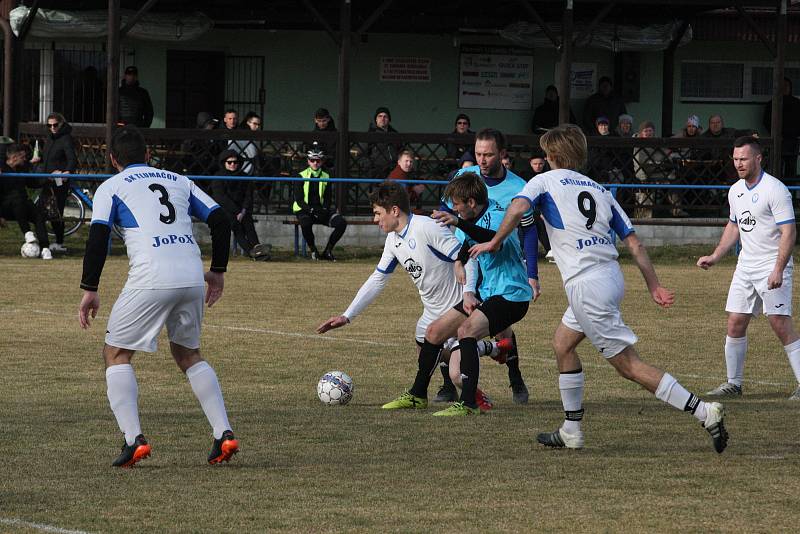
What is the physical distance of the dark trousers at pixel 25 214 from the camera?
66.4ft

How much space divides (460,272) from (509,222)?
1.51 meters

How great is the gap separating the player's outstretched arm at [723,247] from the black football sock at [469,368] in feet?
6.67

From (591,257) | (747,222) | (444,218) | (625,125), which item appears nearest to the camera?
(591,257)

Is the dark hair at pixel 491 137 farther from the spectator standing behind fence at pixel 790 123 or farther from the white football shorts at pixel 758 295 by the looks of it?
the spectator standing behind fence at pixel 790 123

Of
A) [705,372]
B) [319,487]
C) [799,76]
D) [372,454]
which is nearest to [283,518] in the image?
[319,487]

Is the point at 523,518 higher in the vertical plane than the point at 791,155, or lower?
lower

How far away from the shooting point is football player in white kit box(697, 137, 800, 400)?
1012 cm

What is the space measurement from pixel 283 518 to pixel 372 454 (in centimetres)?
163

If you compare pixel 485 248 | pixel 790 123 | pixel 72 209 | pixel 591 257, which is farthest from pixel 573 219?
pixel 790 123

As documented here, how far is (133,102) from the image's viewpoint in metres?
23.8

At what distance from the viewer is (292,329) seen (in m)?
14.0

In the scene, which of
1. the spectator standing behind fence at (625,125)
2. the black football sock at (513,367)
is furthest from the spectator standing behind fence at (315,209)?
the black football sock at (513,367)

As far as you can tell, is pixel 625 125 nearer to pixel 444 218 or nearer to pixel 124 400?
pixel 444 218

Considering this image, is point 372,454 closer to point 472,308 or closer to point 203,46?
point 472,308
